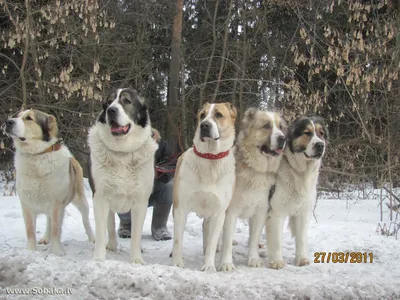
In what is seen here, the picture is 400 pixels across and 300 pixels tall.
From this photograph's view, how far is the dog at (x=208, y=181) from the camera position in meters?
4.00

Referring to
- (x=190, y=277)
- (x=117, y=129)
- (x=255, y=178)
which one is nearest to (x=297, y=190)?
(x=255, y=178)

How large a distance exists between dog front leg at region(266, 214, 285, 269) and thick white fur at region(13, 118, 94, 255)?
2280 mm

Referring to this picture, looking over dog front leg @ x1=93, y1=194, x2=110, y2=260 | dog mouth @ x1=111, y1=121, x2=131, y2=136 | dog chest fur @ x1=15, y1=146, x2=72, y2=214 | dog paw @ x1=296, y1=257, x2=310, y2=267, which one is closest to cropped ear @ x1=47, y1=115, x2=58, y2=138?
dog chest fur @ x1=15, y1=146, x2=72, y2=214

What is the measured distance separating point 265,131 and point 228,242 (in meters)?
1.26

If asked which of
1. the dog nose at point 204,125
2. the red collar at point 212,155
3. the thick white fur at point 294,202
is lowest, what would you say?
the thick white fur at point 294,202

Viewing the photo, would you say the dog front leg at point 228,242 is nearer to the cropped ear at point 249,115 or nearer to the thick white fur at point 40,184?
the cropped ear at point 249,115

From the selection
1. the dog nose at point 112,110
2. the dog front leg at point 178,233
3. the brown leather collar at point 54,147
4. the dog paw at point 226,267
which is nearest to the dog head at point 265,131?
the dog front leg at point 178,233

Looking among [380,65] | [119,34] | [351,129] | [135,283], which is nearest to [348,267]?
[135,283]

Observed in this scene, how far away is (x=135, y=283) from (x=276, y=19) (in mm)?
13870

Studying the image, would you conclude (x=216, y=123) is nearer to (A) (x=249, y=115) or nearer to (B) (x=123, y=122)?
(A) (x=249, y=115)

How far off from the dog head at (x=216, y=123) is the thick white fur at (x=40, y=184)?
66.9 inches

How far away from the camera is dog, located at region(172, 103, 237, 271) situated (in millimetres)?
4004

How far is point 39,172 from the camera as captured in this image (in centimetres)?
445

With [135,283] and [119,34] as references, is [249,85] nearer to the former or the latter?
[119,34]
